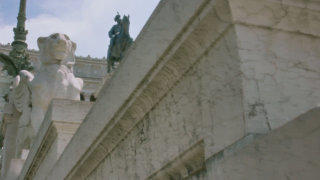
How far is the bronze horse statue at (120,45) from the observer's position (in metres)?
29.3

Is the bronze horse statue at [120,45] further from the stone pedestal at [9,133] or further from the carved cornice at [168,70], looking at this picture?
the carved cornice at [168,70]

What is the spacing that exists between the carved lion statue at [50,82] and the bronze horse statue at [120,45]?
2125 centimetres

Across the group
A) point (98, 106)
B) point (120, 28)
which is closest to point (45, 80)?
point (98, 106)

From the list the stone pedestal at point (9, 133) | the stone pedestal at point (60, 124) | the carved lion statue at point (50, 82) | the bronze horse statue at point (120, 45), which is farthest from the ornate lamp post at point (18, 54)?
the bronze horse statue at point (120, 45)

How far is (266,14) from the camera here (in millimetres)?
1508

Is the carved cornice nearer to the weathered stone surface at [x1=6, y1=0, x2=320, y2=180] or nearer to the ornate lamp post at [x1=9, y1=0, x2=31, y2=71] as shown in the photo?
the weathered stone surface at [x1=6, y1=0, x2=320, y2=180]

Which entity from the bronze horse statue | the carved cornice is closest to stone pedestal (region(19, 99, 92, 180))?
the carved cornice

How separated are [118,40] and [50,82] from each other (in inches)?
964

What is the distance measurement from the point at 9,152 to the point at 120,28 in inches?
972

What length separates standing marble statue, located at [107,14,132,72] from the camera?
2934 centimetres

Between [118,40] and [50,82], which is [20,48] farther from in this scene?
A: [118,40]

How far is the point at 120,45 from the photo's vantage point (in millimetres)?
30531

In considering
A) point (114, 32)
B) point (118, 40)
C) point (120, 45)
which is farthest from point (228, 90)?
point (114, 32)

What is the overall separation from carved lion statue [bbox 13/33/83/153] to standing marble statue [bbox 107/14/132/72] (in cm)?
2137
